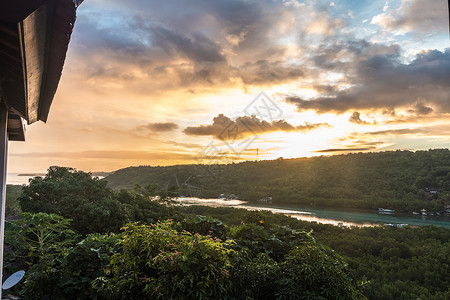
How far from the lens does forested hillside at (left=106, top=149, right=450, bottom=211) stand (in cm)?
2959

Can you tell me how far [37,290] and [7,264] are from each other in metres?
1.48

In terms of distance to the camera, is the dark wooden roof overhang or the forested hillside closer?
the dark wooden roof overhang

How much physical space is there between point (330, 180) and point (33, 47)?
39.1m

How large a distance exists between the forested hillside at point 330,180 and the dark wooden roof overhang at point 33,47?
82.9ft

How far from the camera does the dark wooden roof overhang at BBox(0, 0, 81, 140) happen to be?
0.83 meters

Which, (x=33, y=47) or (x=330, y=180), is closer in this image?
(x=33, y=47)

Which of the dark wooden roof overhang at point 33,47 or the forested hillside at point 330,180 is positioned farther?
the forested hillside at point 330,180

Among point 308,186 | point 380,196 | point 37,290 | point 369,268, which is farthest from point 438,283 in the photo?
point 308,186

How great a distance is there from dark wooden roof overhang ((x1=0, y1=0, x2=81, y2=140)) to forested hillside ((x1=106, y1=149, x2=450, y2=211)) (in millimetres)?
25262

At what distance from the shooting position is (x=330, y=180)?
37.0m

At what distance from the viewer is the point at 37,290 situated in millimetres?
3572

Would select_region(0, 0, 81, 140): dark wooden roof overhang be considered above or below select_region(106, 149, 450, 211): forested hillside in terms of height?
above

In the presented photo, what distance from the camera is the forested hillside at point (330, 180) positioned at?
29594 millimetres

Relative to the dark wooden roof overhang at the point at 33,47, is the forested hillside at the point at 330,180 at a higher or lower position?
lower
